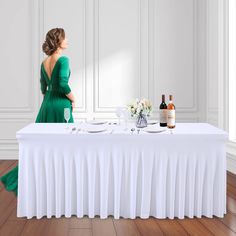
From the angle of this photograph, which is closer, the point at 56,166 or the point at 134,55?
the point at 56,166

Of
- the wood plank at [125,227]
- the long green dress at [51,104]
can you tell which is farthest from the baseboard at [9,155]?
the wood plank at [125,227]

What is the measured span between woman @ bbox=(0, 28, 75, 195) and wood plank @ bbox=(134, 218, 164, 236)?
1.45m

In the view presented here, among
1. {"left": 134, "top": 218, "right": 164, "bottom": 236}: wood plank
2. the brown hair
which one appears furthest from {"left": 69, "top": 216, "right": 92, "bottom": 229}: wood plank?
the brown hair

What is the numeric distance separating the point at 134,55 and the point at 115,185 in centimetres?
392

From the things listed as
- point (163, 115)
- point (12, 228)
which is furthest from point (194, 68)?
point (12, 228)

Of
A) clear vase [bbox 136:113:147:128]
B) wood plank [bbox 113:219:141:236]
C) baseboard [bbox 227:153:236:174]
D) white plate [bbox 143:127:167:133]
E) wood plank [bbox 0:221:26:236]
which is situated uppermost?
clear vase [bbox 136:113:147:128]

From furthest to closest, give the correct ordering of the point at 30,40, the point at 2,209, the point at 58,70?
the point at 30,40 → the point at 58,70 → the point at 2,209

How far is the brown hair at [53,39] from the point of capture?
16.2 feet

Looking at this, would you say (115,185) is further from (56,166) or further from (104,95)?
(104,95)

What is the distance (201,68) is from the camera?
7.66 meters

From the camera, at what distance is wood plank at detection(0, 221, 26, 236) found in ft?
12.3

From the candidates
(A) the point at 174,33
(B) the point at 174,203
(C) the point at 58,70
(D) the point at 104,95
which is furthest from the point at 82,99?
(B) the point at 174,203

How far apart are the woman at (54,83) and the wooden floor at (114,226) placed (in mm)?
1101

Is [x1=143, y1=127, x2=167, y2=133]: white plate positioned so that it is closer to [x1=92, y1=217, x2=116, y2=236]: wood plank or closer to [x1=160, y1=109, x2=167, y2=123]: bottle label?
[x1=160, y1=109, x2=167, y2=123]: bottle label
